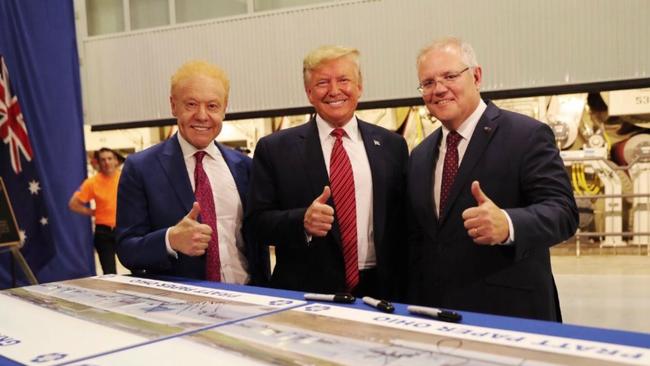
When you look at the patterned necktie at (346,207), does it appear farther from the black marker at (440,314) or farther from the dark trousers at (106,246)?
the dark trousers at (106,246)

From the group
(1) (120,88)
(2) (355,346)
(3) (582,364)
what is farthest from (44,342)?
(1) (120,88)

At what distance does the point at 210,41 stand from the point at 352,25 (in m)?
1.53

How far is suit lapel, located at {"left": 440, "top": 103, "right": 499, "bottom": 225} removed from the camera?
6.01ft

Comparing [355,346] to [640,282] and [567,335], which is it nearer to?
[567,335]

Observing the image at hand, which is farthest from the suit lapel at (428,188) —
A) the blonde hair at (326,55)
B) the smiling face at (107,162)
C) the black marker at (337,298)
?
the smiling face at (107,162)

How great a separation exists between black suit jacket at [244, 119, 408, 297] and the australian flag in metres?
3.70

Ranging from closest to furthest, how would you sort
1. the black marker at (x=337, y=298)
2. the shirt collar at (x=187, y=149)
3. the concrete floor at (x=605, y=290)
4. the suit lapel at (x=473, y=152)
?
1. the black marker at (x=337, y=298)
2. the suit lapel at (x=473, y=152)
3. the shirt collar at (x=187, y=149)
4. the concrete floor at (x=605, y=290)

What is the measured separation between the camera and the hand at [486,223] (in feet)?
4.95

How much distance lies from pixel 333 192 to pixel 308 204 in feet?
0.40

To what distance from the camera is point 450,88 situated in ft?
6.28

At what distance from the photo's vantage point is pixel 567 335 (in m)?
1.02

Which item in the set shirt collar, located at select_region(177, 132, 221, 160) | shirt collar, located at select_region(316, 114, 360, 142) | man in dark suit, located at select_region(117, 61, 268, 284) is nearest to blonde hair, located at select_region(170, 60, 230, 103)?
man in dark suit, located at select_region(117, 61, 268, 284)

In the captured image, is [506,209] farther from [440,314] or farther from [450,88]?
[440,314]

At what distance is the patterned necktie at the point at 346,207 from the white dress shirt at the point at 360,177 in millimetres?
20
